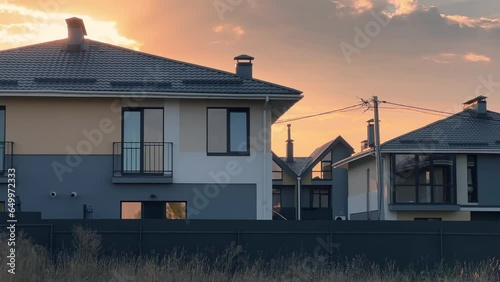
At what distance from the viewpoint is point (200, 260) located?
18.2 meters

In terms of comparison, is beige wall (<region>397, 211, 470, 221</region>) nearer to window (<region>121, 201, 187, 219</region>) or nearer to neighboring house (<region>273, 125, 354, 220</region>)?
window (<region>121, 201, 187, 219</region>)

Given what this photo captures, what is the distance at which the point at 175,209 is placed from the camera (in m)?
23.7

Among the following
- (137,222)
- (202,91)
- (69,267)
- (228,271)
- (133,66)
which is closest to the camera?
(69,267)

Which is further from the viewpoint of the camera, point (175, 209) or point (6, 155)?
point (175, 209)

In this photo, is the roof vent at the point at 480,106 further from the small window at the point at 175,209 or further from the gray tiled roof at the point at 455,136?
the small window at the point at 175,209

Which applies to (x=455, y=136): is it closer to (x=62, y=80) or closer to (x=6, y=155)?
(x=62, y=80)

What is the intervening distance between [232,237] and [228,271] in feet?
4.37

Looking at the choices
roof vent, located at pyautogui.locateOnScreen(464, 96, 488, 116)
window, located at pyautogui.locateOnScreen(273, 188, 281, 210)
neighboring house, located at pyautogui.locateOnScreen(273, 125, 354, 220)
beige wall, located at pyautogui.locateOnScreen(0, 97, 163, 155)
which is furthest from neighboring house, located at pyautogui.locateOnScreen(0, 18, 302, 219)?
window, located at pyautogui.locateOnScreen(273, 188, 281, 210)

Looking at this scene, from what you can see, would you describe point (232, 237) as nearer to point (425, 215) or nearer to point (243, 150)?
point (243, 150)

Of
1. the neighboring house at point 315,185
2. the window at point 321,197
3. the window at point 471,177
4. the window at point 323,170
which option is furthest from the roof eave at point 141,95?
the window at point 321,197

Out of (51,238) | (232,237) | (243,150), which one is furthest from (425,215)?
(51,238)

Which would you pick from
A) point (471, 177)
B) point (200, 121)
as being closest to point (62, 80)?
point (200, 121)

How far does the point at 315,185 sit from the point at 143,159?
32.2 metres

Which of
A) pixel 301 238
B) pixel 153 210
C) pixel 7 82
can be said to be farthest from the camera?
pixel 153 210
